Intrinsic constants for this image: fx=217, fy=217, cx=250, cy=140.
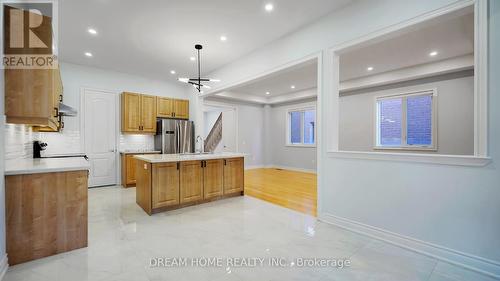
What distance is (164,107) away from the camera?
6039 mm

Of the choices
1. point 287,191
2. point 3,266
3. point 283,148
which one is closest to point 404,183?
point 287,191

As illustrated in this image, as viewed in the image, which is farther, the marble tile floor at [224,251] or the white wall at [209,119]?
the white wall at [209,119]

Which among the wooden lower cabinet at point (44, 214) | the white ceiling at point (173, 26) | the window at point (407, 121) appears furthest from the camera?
the window at point (407, 121)

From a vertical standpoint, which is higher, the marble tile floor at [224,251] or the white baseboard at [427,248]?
the white baseboard at [427,248]

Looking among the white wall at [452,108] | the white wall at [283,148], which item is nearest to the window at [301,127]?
the white wall at [283,148]

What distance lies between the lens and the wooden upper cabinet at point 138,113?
215 inches

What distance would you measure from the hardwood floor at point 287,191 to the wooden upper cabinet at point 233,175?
420 mm

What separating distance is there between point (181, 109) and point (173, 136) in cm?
93

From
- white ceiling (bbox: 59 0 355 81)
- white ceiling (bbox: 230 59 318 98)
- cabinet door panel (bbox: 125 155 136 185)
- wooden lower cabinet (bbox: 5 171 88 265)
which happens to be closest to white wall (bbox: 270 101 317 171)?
white ceiling (bbox: 230 59 318 98)

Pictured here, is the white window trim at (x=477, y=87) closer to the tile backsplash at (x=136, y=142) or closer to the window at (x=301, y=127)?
the window at (x=301, y=127)

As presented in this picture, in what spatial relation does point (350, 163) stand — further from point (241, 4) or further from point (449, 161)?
point (241, 4)

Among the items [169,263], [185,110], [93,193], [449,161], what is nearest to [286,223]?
[169,263]

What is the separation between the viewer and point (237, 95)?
753 centimetres

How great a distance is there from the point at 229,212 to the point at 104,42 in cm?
376
